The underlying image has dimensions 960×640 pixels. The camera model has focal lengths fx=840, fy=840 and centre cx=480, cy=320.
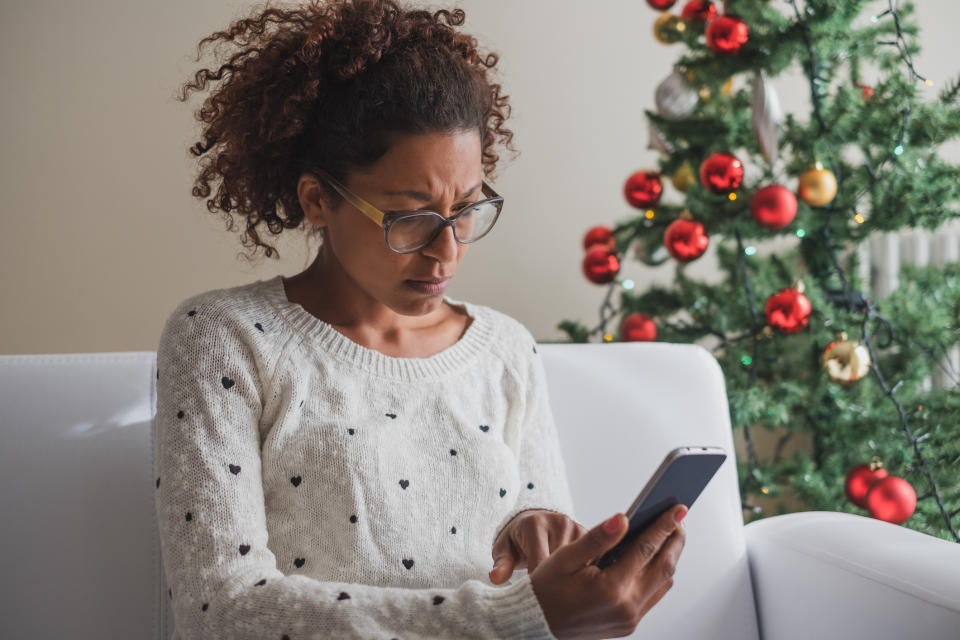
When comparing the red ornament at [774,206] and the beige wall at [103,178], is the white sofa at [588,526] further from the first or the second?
the beige wall at [103,178]

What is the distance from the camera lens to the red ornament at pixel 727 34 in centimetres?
183

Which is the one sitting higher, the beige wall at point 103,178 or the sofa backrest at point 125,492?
the beige wall at point 103,178

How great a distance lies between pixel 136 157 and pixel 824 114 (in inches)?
67.6

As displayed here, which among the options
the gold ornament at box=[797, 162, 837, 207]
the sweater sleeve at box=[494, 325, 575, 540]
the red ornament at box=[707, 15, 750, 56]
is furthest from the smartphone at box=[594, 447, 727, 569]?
the red ornament at box=[707, 15, 750, 56]

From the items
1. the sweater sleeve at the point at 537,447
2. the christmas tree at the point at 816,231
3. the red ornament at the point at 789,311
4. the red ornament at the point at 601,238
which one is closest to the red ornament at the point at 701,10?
the christmas tree at the point at 816,231

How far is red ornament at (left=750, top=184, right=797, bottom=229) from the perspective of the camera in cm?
179

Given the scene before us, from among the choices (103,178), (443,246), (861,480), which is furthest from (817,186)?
(103,178)

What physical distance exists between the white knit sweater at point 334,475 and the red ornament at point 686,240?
2.75 ft

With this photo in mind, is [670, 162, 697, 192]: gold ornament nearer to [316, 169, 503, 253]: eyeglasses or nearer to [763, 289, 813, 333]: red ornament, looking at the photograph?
[763, 289, 813, 333]: red ornament

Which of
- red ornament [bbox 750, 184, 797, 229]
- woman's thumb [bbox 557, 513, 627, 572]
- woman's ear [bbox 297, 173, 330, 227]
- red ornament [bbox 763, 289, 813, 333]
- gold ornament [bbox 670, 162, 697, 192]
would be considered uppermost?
woman's ear [bbox 297, 173, 330, 227]

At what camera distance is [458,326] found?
1191 mm

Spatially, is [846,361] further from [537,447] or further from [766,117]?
[537,447]

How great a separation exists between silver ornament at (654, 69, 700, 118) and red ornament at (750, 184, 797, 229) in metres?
0.30

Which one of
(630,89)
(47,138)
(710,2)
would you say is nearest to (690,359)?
(710,2)
